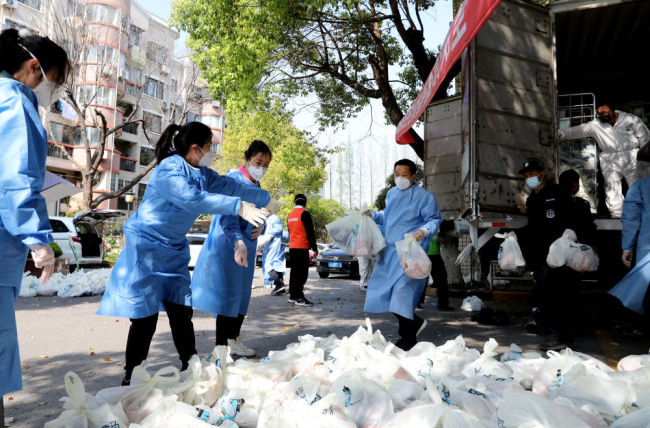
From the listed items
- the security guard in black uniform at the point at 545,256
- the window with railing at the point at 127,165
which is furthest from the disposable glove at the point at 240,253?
the window with railing at the point at 127,165

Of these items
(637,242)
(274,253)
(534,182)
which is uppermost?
(534,182)

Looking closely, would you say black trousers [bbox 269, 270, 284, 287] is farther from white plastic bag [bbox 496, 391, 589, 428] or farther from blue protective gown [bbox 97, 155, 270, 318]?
white plastic bag [bbox 496, 391, 589, 428]

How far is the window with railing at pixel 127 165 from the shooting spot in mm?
35156

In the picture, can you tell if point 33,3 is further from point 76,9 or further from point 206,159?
point 206,159

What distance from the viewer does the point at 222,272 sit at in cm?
391

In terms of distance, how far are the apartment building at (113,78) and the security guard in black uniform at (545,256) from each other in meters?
16.9

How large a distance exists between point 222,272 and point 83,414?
183cm

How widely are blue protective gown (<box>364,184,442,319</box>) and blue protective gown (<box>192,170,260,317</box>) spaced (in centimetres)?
128

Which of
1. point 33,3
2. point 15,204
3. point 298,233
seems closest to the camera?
point 15,204

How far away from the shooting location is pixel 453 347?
3291mm

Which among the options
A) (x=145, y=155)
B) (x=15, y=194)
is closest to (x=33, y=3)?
(x=145, y=155)

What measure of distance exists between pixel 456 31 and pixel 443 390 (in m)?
3.01

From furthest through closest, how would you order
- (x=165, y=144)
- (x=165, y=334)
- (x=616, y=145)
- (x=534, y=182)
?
(x=616, y=145) → (x=165, y=334) → (x=534, y=182) → (x=165, y=144)

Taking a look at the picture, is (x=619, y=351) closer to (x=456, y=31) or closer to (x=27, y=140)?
(x=456, y=31)
